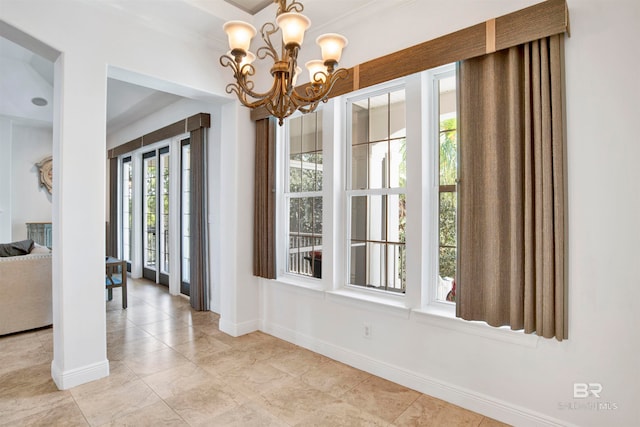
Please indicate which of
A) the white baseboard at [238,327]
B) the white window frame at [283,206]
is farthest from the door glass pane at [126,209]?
the white window frame at [283,206]

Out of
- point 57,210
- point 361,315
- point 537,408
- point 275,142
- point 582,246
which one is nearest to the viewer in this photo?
point 582,246

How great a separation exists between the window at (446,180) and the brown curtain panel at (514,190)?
0.93ft

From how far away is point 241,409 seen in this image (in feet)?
7.69

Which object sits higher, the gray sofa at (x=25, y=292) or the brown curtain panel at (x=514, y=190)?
the brown curtain panel at (x=514, y=190)

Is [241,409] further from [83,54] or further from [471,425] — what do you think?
[83,54]

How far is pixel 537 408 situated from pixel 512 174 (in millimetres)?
1417

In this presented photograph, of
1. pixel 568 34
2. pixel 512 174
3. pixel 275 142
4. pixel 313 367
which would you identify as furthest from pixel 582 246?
pixel 275 142

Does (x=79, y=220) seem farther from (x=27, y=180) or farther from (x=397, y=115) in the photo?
(x=27, y=180)

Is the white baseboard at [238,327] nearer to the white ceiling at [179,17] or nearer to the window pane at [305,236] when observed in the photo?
the window pane at [305,236]

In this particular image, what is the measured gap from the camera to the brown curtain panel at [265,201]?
3.61 meters

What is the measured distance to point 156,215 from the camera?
6.14m

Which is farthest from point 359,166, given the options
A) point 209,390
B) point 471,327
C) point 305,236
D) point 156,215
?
point 156,215

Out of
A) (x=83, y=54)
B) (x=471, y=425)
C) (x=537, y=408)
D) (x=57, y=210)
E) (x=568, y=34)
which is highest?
(x=83, y=54)

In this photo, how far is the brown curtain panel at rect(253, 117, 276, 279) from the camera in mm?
3613
